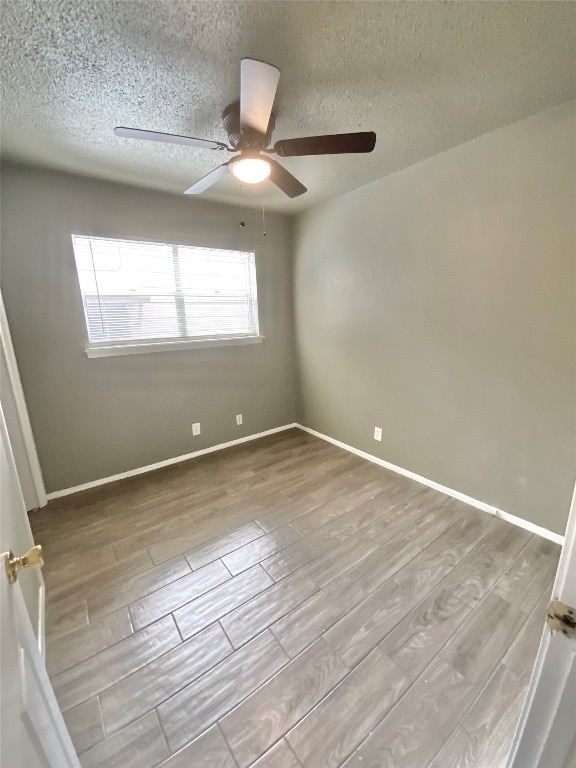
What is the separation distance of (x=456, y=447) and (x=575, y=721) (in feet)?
6.05

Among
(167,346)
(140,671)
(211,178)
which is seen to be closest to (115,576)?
(140,671)

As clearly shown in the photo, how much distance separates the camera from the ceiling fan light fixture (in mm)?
1446

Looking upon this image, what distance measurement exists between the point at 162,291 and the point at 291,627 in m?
2.60

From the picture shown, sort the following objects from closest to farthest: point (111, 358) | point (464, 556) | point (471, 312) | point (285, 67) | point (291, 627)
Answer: point (285, 67), point (291, 627), point (464, 556), point (471, 312), point (111, 358)

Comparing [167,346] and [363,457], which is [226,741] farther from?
[167,346]

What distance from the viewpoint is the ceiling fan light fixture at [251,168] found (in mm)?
1446

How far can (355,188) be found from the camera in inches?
102

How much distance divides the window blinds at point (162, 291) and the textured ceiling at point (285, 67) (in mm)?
706

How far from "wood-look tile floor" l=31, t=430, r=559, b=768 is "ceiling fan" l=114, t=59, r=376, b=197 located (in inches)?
82.8

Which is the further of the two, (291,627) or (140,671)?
(291,627)

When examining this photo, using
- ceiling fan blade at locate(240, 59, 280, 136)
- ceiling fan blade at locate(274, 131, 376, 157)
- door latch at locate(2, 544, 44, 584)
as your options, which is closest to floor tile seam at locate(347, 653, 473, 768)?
door latch at locate(2, 544, 44, 584)

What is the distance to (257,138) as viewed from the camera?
140 cm

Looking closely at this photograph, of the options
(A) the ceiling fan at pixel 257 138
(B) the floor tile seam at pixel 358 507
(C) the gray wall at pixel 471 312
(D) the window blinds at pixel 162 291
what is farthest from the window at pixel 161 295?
(B) the floor tile seam at pixel 358 507

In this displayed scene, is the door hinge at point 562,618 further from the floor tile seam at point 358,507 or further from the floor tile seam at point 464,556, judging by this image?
the floor tile seam at point 358,507
